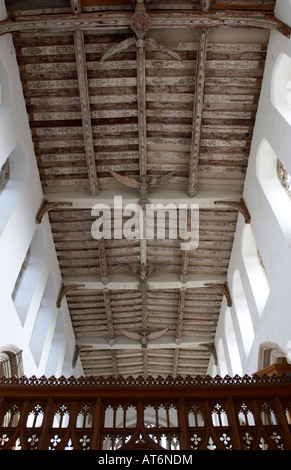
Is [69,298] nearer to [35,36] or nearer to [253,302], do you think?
[253,302]

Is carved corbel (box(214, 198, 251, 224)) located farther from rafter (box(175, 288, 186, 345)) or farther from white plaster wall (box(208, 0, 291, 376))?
rafter (box(175, 288, 186, 345))

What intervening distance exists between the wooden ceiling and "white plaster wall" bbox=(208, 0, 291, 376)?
0.30 m

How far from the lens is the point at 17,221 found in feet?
23.3

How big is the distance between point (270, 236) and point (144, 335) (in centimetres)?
644

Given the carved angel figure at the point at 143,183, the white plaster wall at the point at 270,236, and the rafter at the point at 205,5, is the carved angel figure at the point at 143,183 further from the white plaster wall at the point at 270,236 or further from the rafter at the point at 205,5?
the rafter at the point at 205,5

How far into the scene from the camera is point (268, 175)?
750 centimetres

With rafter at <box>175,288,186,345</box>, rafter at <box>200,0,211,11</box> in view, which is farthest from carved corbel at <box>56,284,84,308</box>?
rafter at <box>200,0,211,11</box>

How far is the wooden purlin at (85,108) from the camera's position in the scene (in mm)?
6727

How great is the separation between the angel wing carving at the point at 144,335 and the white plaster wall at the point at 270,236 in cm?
328

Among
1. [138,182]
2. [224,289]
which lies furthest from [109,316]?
[138,182]

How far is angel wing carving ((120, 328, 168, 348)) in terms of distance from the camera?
11702mm

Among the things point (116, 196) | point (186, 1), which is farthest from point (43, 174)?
point (186, 1)

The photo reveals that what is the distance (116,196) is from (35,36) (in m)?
3.32

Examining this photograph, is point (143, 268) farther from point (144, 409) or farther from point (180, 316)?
point (144, 409)
